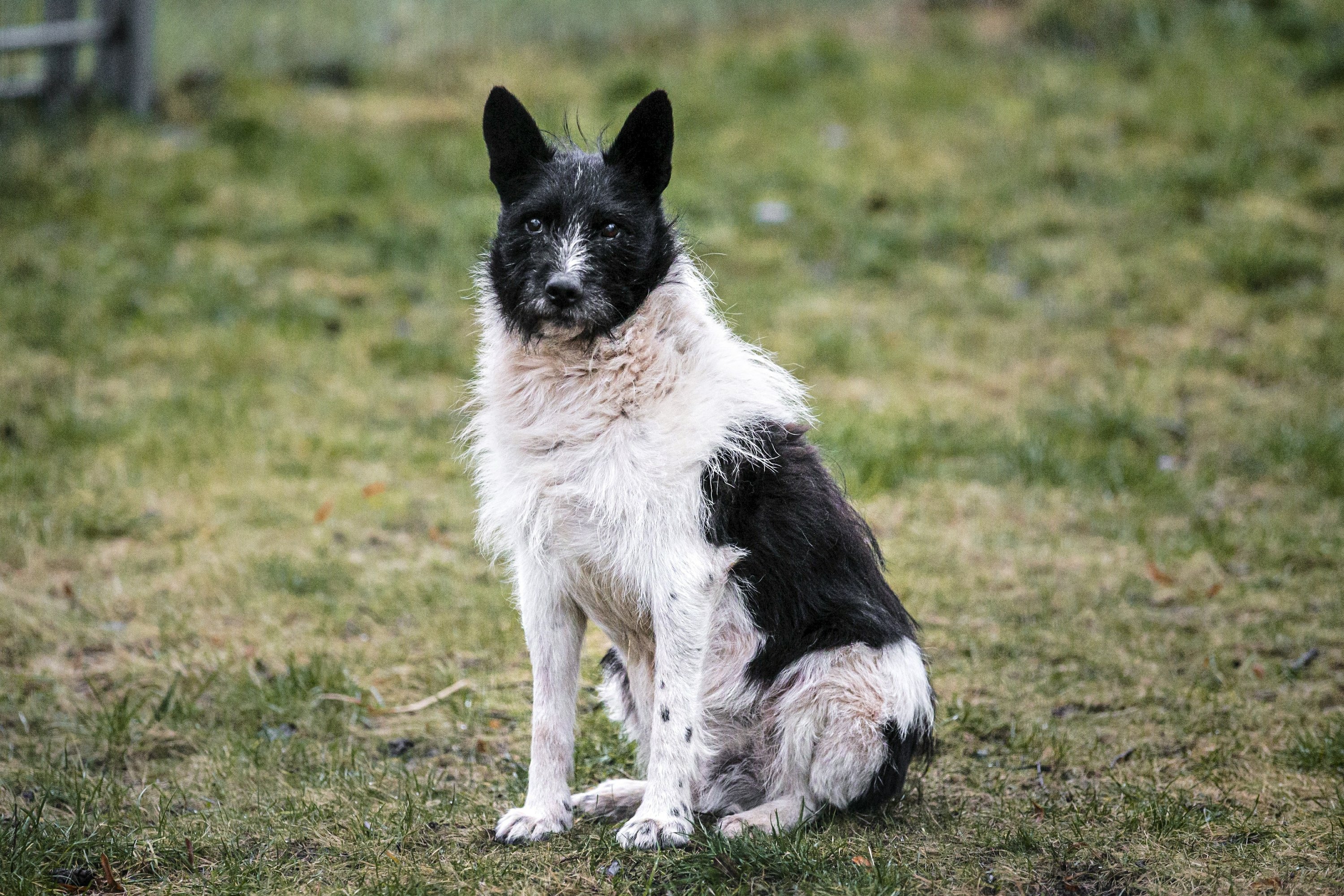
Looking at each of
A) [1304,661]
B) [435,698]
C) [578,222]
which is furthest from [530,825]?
[1304,661]

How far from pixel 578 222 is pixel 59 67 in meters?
8.32

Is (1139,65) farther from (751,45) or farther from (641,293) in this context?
(641,293)

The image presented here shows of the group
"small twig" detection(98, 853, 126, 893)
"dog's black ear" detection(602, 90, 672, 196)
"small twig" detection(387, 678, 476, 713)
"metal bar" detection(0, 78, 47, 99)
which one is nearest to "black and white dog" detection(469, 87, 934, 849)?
"dog's black ear" detection(602, 90, 672, 196)

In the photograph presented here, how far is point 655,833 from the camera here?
331 cm

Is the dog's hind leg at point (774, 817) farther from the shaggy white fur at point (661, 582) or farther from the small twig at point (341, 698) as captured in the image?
the small twig at point (341, 698)

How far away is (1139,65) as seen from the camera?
10523mm

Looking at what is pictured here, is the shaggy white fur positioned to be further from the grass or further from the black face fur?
the grass

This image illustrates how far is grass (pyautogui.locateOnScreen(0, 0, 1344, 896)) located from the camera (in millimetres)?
3588

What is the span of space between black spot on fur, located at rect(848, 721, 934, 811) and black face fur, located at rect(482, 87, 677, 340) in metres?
1.35

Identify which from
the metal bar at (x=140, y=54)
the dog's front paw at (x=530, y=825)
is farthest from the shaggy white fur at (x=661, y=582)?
the metal bar at (x=140, y=54)

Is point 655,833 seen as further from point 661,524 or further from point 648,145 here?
point 648,145

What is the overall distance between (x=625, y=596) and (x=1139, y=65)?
8882mm

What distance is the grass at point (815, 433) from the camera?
3588 mm

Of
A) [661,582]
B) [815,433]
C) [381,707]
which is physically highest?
[661,582]
